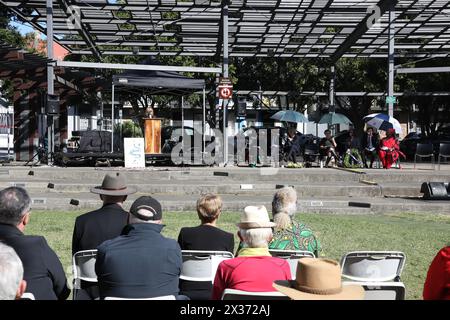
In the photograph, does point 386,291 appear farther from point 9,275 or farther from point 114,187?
point 114,187

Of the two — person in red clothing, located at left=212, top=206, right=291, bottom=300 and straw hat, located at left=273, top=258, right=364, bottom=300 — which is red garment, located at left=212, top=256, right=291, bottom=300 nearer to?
person in red clothing, located at left=212, top=206, right=291, bottom=300

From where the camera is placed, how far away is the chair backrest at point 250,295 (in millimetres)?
3848

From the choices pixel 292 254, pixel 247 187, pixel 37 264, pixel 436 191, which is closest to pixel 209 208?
pixel 292 254

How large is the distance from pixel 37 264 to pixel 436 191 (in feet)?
40.8

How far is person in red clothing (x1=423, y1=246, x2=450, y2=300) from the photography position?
4000 millimetres

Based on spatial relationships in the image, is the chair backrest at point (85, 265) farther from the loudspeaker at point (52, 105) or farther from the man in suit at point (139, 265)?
the loudspeaker at point (52, 105)

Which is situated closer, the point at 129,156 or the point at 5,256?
the point at 5,256

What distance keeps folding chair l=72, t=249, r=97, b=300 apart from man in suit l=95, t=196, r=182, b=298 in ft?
2.47

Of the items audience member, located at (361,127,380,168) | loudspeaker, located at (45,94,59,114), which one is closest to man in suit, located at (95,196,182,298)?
loudspeaker, located at (45,94,59,114)

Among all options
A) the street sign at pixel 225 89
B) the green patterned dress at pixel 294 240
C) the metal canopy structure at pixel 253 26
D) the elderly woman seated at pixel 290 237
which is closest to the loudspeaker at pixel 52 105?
the metal canopy structure at pixel 253 26

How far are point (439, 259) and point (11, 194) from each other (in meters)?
3.25

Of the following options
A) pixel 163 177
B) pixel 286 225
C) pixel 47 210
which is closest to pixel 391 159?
pixel 163 177

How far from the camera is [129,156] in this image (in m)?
19.4
